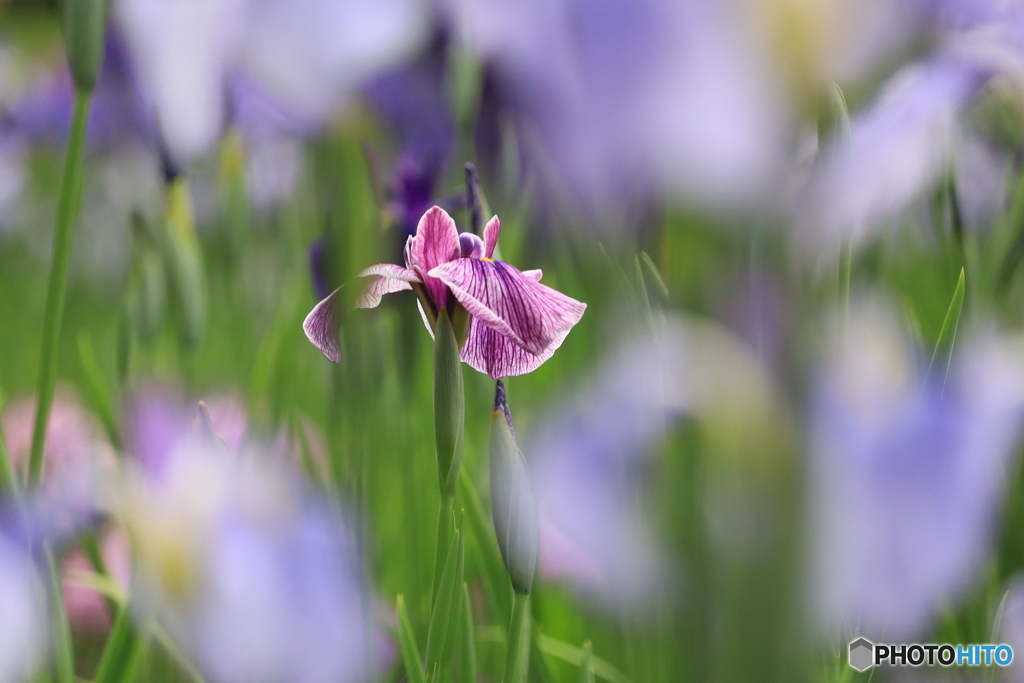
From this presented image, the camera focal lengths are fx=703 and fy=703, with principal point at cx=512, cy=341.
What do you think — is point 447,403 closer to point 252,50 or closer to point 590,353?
point 590,353

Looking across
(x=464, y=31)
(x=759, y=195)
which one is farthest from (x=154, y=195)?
(x=759, y=195)

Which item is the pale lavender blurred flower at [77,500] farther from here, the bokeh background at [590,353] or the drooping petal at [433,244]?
the drooping petal at [433,244]

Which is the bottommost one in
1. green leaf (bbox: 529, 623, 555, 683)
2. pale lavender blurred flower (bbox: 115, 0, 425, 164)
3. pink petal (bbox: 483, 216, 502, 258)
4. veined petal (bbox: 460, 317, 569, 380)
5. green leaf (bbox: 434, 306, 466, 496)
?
green leaf (bbox: 529, 623, 555, 683)

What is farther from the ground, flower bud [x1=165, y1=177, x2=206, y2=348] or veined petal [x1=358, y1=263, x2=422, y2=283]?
flower bud [x1=165, y1=177, x2=206, y2=348]

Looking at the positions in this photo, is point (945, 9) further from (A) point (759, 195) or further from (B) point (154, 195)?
(B) point (154, 195)

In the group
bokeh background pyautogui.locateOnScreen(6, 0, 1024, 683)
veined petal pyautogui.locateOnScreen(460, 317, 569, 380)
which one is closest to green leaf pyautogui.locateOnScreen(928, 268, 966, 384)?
bokeh background pyautogui.locateOnScreen(6, 0, 1024, 683)

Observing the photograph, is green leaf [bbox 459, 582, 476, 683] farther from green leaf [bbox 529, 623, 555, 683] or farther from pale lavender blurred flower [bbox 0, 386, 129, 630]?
pale lavender blurred flower [bbox 0, 386, 129, 630]
